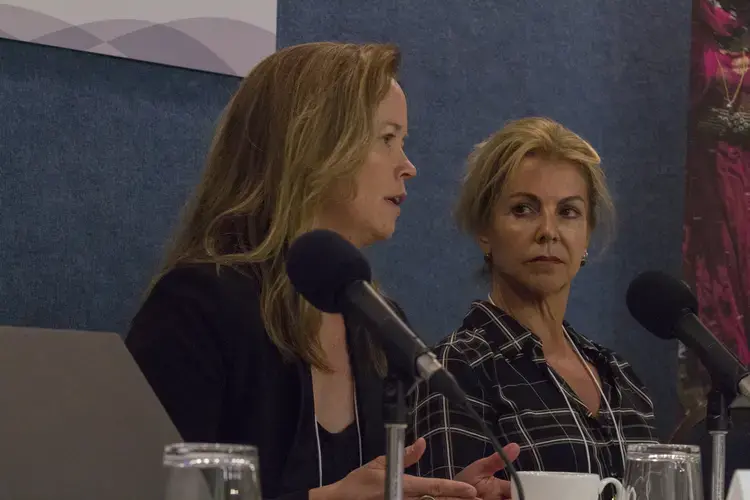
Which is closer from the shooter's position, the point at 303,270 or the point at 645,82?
the point at 303,270

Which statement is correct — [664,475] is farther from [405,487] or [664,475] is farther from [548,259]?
[548,259]

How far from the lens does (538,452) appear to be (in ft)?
5.54

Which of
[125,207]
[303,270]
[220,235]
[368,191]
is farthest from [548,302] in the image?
[303,270]

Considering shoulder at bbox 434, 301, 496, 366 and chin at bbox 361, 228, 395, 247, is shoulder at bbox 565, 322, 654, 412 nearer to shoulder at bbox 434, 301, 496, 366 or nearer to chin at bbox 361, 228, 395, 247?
shoulder at bbox 434, 301, 496, 366

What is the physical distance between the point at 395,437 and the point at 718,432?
0.41 metres

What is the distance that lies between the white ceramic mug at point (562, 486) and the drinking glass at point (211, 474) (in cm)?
38

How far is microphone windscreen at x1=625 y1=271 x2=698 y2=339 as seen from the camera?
1195mm

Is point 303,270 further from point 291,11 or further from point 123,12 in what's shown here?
point 291,11

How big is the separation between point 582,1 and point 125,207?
1.15 metres

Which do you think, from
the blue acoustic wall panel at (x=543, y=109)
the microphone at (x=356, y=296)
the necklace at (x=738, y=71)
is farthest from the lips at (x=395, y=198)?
the necklace at (x=738, y=71)

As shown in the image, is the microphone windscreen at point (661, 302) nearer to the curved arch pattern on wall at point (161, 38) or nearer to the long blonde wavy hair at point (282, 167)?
the long blonde wavy hair at point (282, 167)

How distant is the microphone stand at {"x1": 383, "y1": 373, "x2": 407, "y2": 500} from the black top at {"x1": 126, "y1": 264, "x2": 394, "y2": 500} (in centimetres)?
61

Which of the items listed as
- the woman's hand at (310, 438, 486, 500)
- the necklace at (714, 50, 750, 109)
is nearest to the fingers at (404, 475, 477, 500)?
the woman's hand at (310, 438, 486, 500)

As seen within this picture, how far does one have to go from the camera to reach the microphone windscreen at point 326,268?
3.04ft
